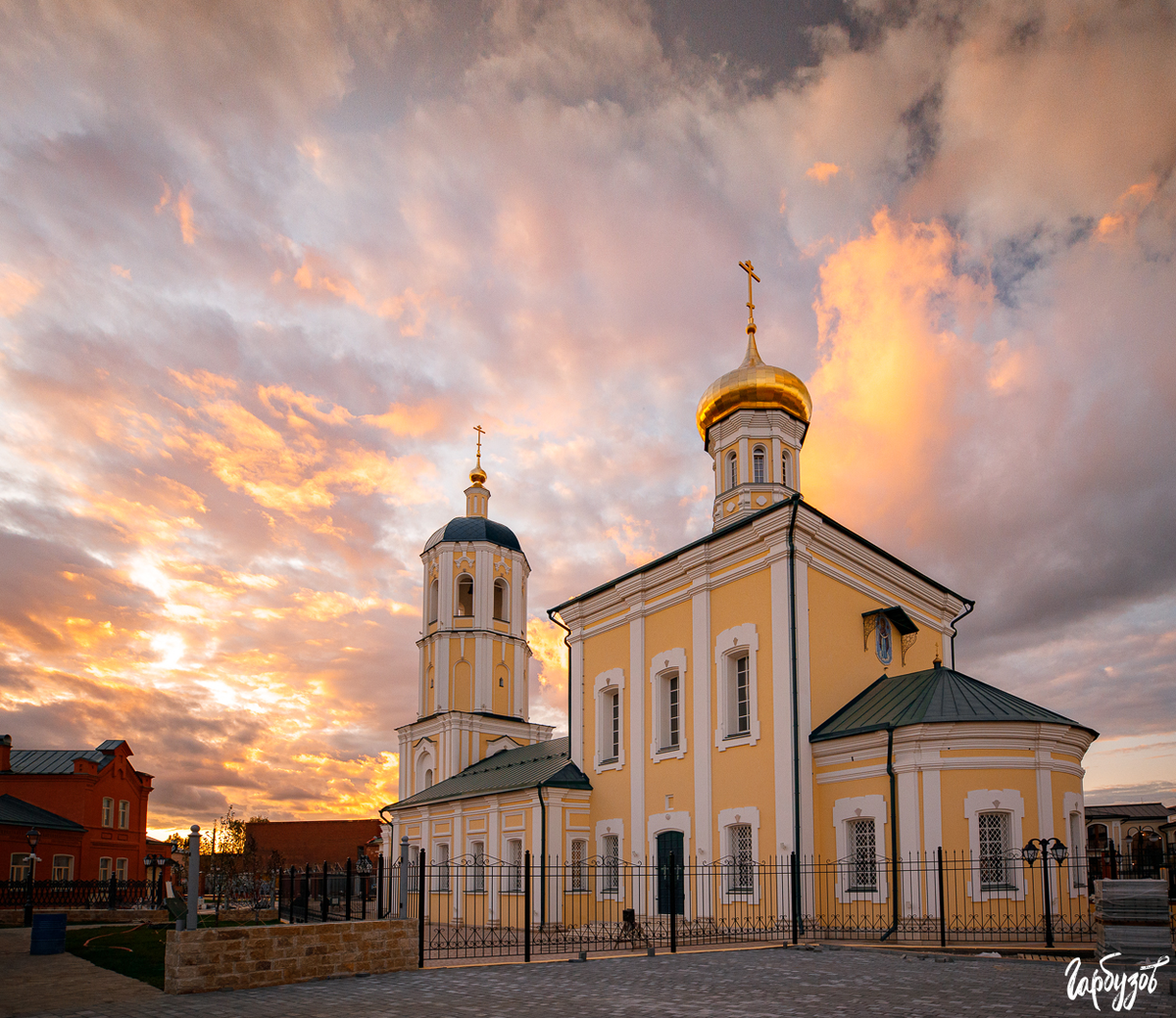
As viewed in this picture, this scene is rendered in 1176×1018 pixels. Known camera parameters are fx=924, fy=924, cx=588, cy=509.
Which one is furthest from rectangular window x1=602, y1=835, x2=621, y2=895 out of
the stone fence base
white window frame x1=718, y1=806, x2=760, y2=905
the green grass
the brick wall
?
the stone fence base

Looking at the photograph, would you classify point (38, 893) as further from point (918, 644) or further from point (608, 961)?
point (918, 644)

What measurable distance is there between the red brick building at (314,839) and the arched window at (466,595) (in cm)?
3050

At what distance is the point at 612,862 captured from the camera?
22766 millimetres

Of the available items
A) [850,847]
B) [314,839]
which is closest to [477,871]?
[850,847]

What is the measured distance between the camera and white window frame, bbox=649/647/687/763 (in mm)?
21125

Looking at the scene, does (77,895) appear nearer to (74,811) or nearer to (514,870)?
(74,811)

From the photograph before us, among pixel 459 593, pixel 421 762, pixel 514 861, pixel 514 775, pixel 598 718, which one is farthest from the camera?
pixel 459 593

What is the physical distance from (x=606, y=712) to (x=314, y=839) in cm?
4705

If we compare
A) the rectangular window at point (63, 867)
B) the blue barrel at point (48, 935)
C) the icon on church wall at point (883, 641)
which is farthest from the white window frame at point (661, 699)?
the rectangular window at point (63, 867)

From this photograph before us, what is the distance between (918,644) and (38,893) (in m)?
29.6

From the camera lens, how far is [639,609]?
2309cm

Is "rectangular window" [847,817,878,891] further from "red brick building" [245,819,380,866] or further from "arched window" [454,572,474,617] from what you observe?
"red brick building" [245,819,380,866]

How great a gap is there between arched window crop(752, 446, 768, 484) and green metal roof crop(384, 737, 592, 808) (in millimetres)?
9154

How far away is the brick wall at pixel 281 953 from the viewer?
10.4m
